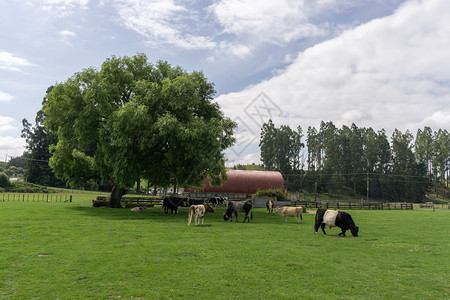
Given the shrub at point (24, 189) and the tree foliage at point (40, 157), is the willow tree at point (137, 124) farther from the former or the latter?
the tree foliage at point (40, 157)

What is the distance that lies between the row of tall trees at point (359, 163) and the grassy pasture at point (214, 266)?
247ft

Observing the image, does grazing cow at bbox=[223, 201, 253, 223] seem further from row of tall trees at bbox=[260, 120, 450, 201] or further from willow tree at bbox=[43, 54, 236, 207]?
row of tall trees at bbox=[260, 120, 450, 201]

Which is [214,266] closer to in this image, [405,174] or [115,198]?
[115,198]

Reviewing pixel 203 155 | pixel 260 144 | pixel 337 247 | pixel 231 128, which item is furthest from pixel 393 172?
pixel 337 247

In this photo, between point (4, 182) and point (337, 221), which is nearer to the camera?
point (337, 221)

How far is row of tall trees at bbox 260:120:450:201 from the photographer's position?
8731cm

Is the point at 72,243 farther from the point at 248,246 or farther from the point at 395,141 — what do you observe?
the point at 395,141

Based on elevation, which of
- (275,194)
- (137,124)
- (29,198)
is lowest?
(29,198)

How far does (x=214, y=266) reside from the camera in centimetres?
885

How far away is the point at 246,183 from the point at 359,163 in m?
50.5

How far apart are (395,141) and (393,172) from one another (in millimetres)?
9452

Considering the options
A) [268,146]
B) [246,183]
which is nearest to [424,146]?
[268,146]

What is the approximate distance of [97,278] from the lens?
7621 millimetres

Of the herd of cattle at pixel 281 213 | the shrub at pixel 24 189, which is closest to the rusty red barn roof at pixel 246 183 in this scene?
the herd of cattle at pixel 281 213
